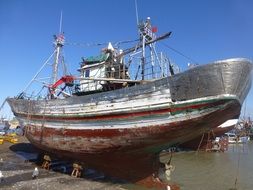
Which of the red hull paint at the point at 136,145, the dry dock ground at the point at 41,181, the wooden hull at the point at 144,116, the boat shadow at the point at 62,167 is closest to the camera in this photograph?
the wooden hull at the point at 144,116

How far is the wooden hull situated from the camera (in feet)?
34.8

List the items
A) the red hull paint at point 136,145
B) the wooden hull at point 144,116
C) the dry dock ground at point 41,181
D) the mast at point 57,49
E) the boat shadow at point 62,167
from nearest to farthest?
the wooden hull at point 144,116 < the red hull paint at point 136,145 < the dry dock ground at point 41,181 < the boat shadow at point 62,167 < the mast at point 57,49

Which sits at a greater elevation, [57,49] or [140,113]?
[57,49]

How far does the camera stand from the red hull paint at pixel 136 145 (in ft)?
37.6

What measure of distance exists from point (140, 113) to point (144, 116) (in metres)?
0.22

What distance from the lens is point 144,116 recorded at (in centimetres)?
1184

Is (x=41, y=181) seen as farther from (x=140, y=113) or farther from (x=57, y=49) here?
(x=57, y=49)

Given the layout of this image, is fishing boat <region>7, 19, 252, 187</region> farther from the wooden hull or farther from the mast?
the mast

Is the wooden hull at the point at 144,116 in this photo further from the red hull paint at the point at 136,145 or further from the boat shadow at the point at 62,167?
the boat shadow at the point at 62,167

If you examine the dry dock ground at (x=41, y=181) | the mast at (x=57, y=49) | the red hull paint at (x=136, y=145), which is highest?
the mast at (x=57, y=49)

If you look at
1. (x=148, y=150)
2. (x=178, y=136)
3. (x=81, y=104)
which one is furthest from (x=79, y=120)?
(x=178, y=136)

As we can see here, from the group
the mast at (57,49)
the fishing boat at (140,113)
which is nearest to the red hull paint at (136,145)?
the fishing boat at (140,113)

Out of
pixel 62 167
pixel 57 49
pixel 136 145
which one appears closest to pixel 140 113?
pixel 136 145

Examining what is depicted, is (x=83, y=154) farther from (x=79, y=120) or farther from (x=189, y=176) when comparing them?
(x=189, y=176)
